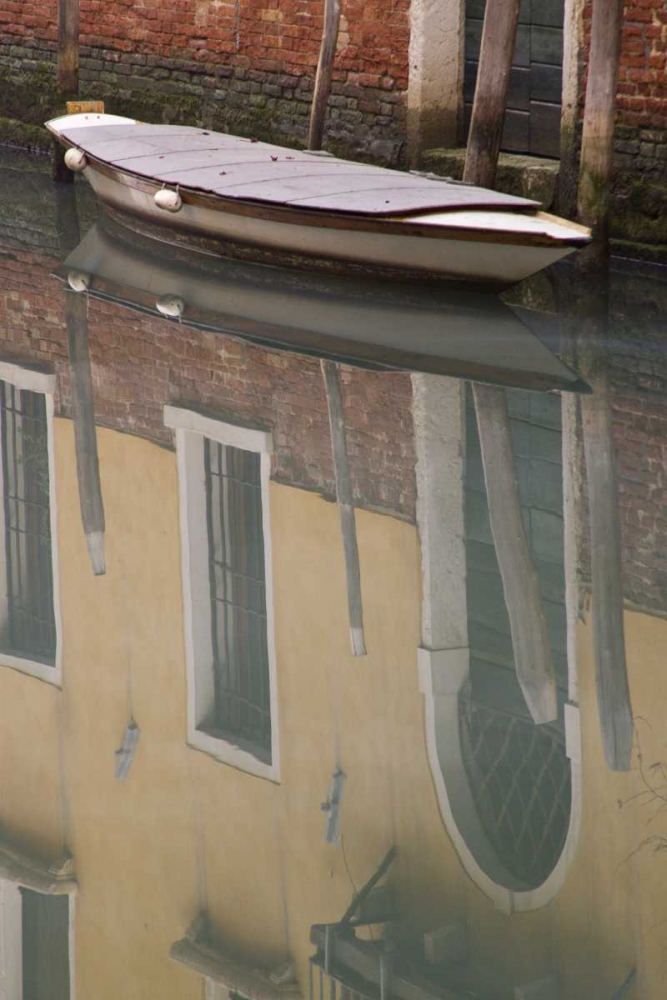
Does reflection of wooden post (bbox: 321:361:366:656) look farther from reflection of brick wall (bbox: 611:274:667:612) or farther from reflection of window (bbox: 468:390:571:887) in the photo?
reflection of brick wall (bbox: 611:274:667:612)

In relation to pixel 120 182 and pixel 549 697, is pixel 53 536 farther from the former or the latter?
pixel 120 182

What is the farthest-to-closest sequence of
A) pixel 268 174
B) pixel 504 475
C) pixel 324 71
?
pixel 324 71
pixel 268 174
pixel 504 475

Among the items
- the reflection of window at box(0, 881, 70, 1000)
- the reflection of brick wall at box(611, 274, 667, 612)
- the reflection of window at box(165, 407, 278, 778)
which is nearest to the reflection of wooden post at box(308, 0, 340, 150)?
the reflection of brick wall at box(611, 274, 667, 612)

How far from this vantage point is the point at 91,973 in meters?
3.05

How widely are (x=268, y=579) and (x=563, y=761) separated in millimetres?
1322

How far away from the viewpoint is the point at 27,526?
525cm

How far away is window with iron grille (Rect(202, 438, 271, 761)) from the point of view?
13.3 ft

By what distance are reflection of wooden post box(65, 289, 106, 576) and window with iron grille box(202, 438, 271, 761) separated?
31 cm

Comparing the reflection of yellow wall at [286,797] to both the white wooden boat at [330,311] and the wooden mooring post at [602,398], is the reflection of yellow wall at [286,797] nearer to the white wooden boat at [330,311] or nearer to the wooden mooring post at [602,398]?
the wooden mooring post at [602,398]

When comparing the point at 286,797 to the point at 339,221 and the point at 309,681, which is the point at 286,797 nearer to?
the point at 309,681

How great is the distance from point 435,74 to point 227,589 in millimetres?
5816

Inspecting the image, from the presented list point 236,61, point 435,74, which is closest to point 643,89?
point 435,74

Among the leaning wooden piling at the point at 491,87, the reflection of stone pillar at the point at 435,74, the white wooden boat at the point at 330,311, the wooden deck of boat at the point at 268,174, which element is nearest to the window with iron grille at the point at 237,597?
the white wooden boat at the point at 330,311

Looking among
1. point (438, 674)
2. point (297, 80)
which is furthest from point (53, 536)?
point (297, 80)
